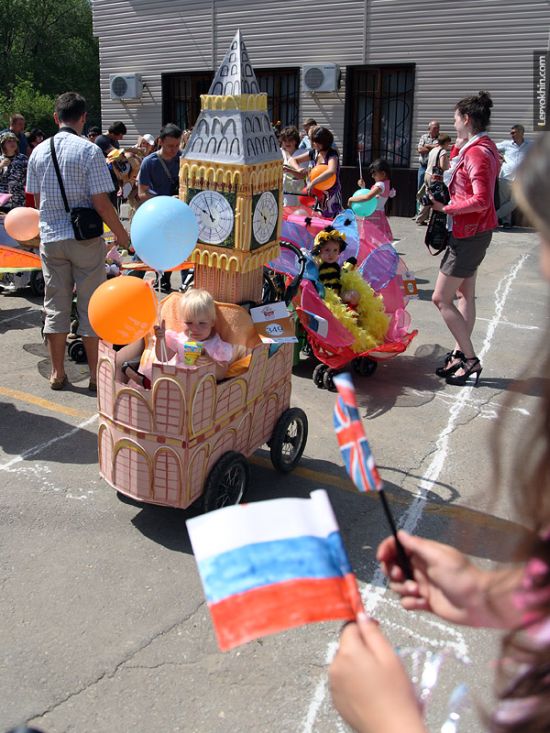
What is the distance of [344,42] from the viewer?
627 inches

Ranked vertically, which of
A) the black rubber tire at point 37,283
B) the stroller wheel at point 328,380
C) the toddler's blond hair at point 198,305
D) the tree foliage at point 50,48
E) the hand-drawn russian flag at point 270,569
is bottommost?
the stroller wheel at point 328,380

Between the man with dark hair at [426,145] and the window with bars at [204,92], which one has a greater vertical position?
the window with bars at [204,92]

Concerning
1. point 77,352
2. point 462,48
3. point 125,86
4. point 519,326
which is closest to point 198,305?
point 77,352

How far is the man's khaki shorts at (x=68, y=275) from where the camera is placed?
17.5 feet

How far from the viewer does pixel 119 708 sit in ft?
8.75

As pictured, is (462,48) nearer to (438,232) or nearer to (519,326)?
(519,326)

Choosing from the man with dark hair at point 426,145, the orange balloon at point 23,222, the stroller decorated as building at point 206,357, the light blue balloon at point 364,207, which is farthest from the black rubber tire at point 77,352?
the man with dark hair at point 426,145

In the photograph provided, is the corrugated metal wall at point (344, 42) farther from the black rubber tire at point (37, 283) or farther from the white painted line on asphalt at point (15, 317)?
the white painted line on asphalt at point (15, 317)

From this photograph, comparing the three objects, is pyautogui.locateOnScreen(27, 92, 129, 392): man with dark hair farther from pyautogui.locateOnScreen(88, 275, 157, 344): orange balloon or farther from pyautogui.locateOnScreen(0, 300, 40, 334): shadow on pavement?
pyautogui.locateOnScreen(0, 300, 40, 334): shadow on pavement

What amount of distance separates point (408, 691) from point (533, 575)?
275 millimetres

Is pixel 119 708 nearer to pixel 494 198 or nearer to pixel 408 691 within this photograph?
pixel 408 691

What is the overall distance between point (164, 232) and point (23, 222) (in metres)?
2.71

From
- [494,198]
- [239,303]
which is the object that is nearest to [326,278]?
[494,198]

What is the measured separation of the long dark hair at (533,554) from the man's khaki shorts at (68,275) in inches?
184
